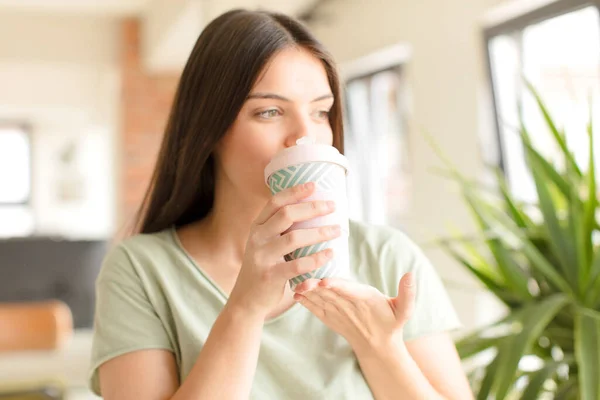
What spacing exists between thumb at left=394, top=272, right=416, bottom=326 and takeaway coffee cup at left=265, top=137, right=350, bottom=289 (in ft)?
0.27

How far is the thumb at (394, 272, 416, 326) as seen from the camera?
91cm

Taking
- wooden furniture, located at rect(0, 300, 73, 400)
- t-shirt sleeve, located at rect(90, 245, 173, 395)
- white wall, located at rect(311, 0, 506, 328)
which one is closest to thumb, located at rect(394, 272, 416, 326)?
t-shirt sleeve, located at rect(90, 245, 173, 395)

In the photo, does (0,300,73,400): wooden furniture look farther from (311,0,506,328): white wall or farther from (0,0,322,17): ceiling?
(0,0,322,17): ceiling

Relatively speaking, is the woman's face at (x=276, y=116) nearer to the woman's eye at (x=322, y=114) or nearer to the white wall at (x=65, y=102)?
the woman's eye at (x=322, y=114)

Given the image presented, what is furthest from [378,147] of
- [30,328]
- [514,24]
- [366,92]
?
[30,328]

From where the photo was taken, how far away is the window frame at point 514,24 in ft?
11.0

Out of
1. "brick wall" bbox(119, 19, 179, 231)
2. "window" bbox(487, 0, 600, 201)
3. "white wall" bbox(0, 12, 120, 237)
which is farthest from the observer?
"brick wall" bbox(119, 19, 179, 231)

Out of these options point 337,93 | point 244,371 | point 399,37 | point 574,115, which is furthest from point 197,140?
point 399,37

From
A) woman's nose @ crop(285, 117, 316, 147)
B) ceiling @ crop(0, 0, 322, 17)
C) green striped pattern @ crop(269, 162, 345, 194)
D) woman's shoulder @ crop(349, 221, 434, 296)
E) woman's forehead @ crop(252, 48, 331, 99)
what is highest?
ceiling @ crop(0, 0, 322, 17)

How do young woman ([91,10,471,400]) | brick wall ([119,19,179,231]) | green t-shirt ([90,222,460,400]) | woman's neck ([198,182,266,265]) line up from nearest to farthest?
young woman ([91,10,471,400]) < green t-shirt ([90,222,460,400]) < woman's neck ([198,182,266,265]) < brick wall ([119,19,179,231])

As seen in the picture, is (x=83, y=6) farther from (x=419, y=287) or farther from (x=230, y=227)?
(x=419, y=287)

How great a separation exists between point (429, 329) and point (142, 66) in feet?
20.0

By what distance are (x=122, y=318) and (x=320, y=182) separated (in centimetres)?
39

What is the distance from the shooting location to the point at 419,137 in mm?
4352
